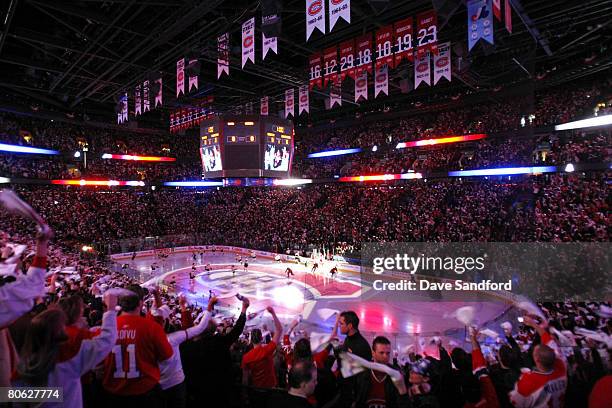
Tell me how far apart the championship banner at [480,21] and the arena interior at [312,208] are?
0.05 m

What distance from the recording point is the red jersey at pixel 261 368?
3.89m

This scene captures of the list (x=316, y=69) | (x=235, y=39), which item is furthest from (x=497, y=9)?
(x=235, y=39)

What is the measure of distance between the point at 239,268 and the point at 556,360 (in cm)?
2487

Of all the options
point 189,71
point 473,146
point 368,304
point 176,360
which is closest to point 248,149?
point 189,71

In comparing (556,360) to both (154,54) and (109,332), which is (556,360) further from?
(154,54)

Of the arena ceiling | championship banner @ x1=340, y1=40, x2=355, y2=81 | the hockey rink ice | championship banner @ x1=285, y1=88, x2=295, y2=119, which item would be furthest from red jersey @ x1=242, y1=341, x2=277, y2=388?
championship banner @ x1=285, y1=88, x2=295, y2=119

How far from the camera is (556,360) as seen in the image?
3.19 meters

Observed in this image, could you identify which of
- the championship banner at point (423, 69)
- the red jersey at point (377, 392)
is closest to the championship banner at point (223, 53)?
the championship banner at point (423, 69)

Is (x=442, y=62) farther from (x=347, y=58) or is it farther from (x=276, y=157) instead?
(x=276, y=157)

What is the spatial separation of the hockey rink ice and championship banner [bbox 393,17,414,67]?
1056 centimetres

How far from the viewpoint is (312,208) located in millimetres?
34781

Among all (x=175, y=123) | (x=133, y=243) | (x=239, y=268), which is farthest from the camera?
(x=175, y=123)

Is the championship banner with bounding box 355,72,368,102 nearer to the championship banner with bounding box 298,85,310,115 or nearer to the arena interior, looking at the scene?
the arena interior

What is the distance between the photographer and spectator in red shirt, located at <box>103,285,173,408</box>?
3.03 m
